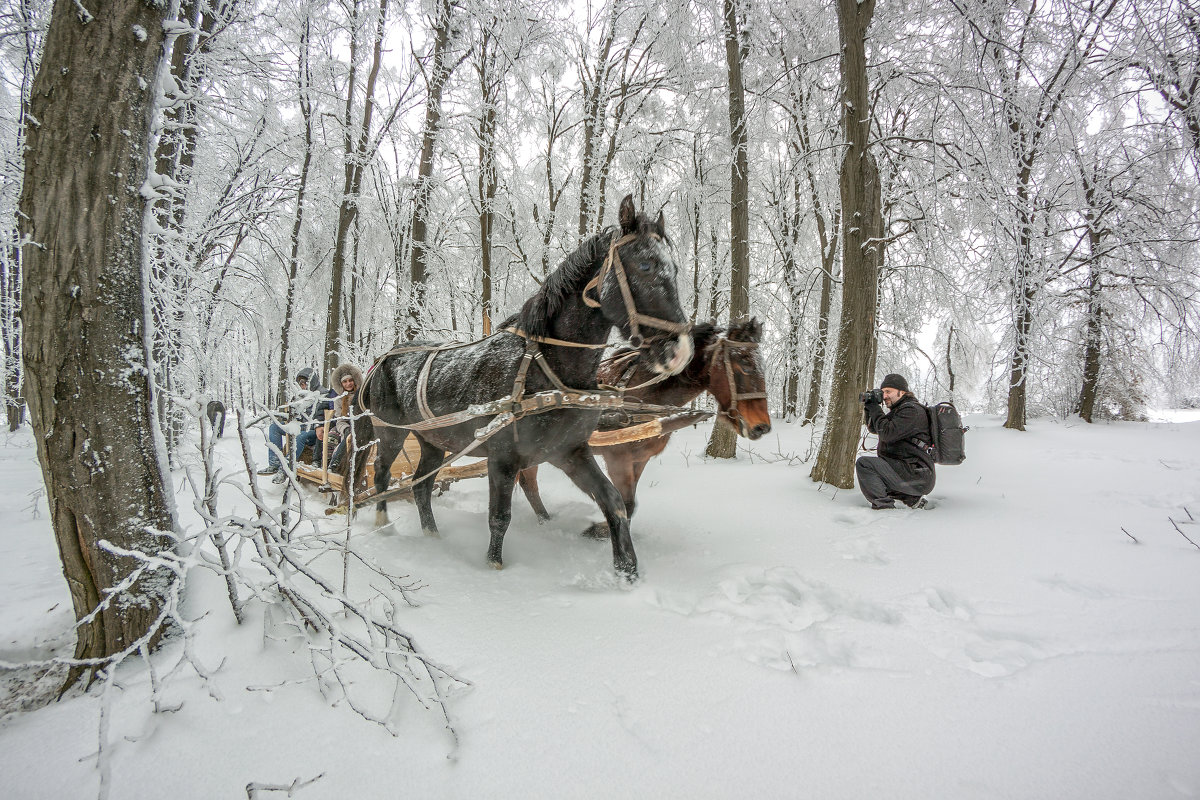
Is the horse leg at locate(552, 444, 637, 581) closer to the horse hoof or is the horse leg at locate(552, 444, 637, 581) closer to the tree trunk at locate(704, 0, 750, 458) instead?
the horse hoof

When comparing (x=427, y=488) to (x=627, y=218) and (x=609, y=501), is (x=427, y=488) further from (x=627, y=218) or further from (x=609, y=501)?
(x=627, y=218)

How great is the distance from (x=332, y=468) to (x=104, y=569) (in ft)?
12.5

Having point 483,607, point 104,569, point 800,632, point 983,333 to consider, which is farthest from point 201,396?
point 983,333

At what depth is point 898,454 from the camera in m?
3.97

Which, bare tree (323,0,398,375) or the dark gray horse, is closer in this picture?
the dark gray horse

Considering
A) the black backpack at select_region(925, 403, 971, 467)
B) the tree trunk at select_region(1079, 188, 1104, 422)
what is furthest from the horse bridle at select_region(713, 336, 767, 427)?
the tree trunk at select_region(1079, 188, 1104, 422)

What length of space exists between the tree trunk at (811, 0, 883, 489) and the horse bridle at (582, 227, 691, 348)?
2.90 meters

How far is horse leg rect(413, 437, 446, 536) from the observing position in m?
3.72

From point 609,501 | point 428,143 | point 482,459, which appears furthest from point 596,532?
point 428,143

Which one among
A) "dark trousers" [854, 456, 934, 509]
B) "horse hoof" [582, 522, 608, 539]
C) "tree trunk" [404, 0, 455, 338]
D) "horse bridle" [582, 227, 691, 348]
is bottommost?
"horse hoof" [582, 522, 608, 539]

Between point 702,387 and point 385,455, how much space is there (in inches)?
114

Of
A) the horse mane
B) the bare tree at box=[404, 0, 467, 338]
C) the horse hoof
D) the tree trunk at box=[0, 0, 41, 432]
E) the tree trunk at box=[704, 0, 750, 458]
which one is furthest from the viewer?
the bare tree at box=[404, 0, 467, 338]

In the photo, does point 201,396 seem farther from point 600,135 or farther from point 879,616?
point 600,135

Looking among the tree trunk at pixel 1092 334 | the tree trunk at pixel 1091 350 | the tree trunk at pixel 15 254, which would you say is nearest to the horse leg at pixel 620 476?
the tree trunk at pixel 15 254
